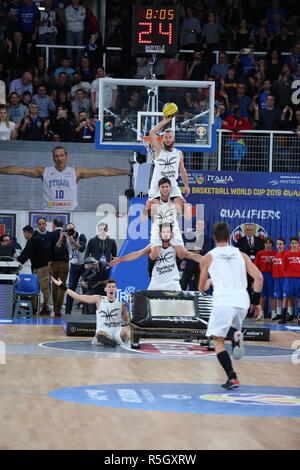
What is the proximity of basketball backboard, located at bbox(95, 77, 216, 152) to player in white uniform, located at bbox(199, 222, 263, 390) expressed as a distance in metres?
8.56

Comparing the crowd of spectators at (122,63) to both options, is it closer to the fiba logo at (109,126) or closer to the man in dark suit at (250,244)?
the man in dark suit at (250,244)

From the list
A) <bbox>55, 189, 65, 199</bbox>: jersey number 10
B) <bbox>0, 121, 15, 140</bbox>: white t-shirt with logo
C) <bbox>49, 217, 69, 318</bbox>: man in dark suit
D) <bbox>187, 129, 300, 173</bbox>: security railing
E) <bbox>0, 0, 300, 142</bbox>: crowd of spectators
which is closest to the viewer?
<bbox>49, 217, 69, 318</bbox>: man in dark suit

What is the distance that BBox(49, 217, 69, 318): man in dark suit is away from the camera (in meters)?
19.9

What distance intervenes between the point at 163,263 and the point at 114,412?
655 cm

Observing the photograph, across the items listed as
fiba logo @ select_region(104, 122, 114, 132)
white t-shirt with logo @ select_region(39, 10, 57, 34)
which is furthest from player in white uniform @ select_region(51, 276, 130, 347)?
white t-shirt with logo @ select_region(39, 10, 57, 34)

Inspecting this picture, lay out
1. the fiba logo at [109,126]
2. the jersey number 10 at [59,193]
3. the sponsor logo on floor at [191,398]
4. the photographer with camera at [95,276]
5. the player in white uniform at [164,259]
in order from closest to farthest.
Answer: the sponsor logo on floor at [191,398]
the player in white uniform at [164,259]
the photographer with camera at [95,276]
the fiba logo at [109,126]
the jersey number 10 at [59,193]

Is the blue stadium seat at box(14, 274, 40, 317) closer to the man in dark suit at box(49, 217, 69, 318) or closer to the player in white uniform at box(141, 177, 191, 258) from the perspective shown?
the man in dark suit at box(49, 217, 69, 318)

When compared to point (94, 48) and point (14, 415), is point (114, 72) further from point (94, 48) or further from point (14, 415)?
point (14, 415)

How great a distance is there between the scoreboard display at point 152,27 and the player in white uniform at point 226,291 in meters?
9.63

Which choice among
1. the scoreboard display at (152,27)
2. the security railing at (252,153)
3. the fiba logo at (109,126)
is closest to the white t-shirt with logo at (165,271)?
the fiba logo at (109,126)

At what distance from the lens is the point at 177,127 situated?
60.9ft

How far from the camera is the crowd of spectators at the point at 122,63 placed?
73.5ft
